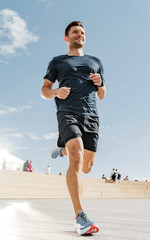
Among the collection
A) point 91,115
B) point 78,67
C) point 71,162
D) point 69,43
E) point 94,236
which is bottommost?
point 94,236

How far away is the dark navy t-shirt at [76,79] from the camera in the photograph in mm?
3123

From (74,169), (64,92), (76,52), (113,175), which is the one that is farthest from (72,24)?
(113,175)

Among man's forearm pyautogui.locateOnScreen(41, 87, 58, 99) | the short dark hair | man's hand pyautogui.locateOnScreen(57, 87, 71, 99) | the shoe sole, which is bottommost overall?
the shoe sole

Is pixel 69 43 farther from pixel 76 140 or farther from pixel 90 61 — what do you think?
pixel 76 140

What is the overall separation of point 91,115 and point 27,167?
14.8 meters

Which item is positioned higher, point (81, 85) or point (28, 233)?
point (81, 85)

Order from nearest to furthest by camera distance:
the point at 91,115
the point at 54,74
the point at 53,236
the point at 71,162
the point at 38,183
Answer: the point at 53,236 < the point at 71,162 < the point at 91,115 < the point at 54,74 < the point at 38,183

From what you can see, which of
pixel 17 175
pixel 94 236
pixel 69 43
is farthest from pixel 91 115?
pixel 17 175

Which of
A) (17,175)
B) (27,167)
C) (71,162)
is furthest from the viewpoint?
(27,167)

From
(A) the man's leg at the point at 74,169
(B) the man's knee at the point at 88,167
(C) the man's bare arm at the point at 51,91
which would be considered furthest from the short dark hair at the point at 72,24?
(B) the man's knee at the point at 88,167

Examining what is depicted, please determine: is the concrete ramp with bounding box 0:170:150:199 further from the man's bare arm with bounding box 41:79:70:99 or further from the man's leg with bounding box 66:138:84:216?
the man's leg with bounding box 66:138:84:216

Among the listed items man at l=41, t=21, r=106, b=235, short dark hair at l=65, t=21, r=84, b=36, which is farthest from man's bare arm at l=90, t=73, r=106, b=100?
short dark hair at l=65, t=21, r=84, b=36

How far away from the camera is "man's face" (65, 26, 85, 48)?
3.48m

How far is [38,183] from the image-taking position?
46.5 feet
